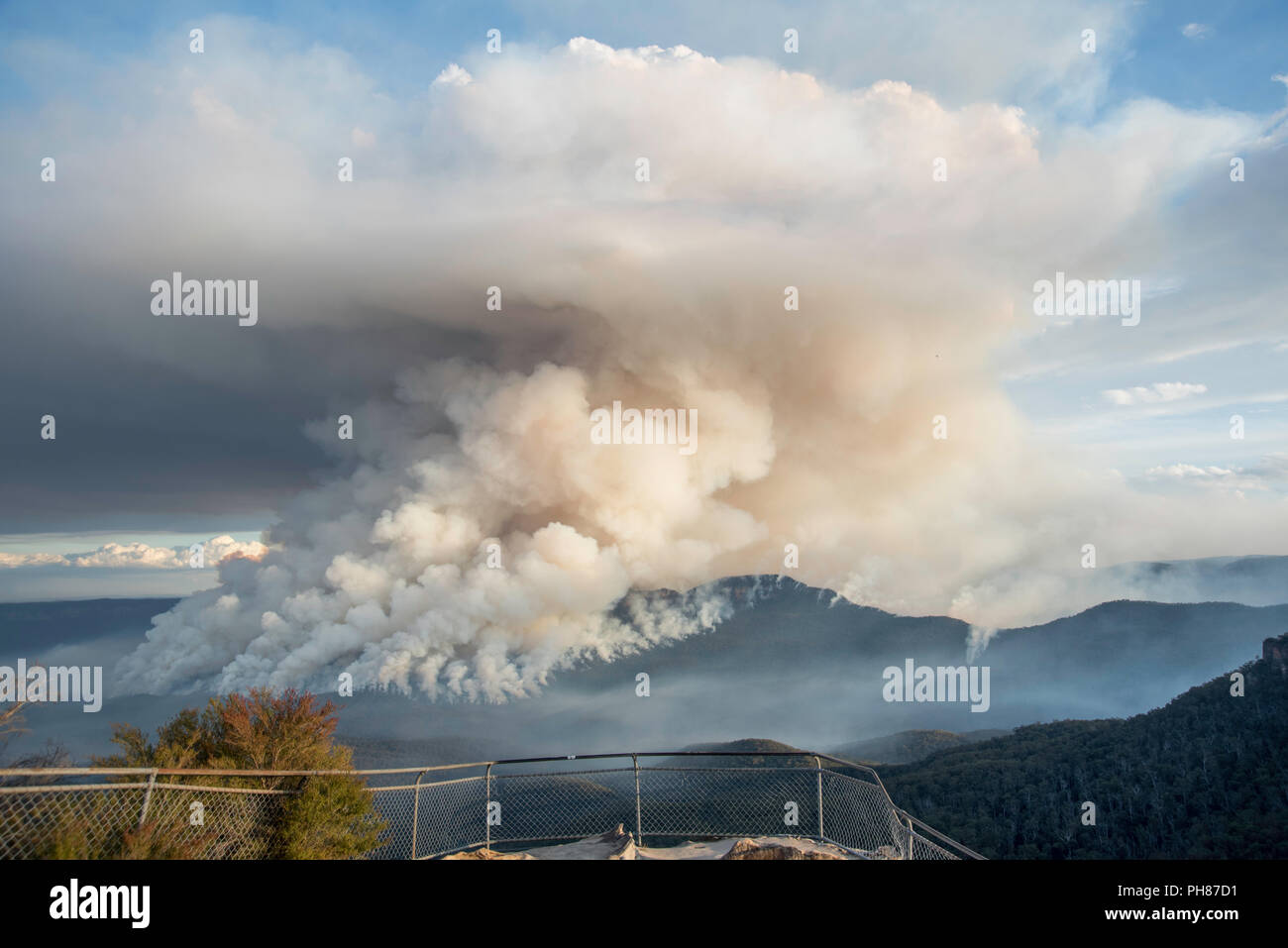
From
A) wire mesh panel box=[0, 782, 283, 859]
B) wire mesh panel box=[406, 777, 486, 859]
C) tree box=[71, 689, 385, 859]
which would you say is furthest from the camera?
wire mesh panel box=[406, 777, 486, 859]

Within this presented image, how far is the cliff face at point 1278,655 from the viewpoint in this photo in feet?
350

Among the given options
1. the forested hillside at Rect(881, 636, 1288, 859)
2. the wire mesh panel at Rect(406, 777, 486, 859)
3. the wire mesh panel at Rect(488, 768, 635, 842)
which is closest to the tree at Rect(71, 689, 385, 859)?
the wire mesh panel at Rect(406, 777, 486, 859)

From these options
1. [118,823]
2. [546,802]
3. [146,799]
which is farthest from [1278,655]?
[118,823]

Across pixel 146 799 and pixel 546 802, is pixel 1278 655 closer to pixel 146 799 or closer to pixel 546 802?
pixel 546 802

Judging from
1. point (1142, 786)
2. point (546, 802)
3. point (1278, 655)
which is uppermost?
point (1278, 655)

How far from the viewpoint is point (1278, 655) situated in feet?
358

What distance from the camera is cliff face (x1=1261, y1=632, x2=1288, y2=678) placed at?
106787 millimetres

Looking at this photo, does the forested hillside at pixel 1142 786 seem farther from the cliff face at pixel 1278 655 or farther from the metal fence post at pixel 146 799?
the metal fence post at pixel 146 799

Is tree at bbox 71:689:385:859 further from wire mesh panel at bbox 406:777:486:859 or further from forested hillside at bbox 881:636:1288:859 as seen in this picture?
forested hillside at bbox 881:636:1288:859

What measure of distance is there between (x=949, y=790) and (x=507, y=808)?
70.5 m

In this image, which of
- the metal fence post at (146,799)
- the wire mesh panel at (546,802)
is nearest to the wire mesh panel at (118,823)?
the metal fence post at (146,799)
